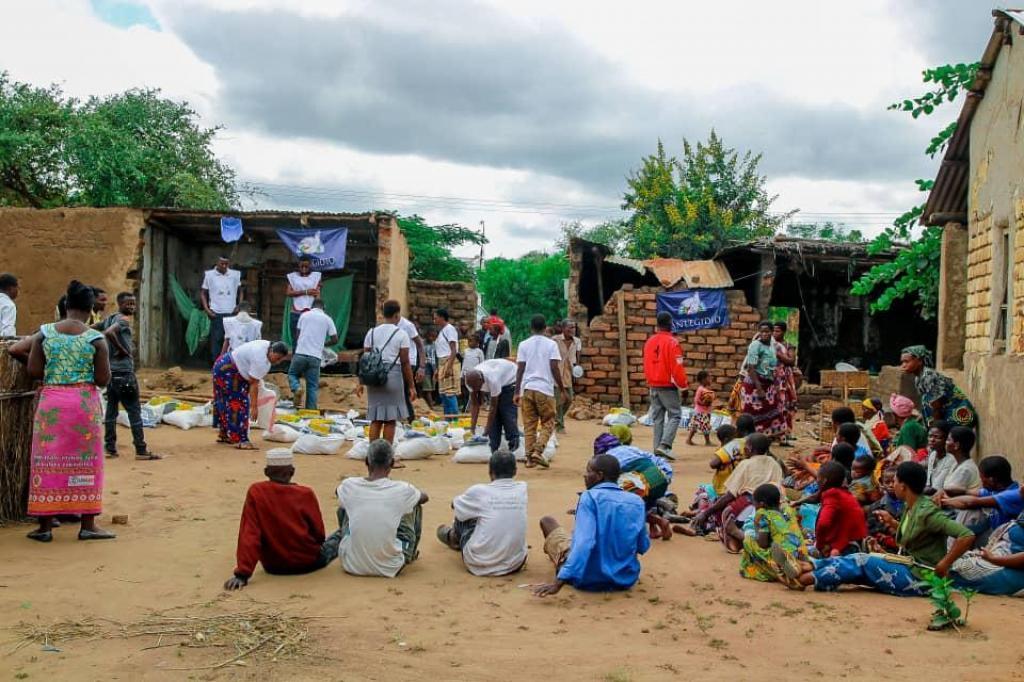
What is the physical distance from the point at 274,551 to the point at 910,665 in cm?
336

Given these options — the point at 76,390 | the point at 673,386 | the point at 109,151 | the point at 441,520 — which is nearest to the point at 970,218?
the point at 673,386

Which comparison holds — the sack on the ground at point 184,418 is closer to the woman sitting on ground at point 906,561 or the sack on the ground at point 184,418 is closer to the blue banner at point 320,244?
the blue banner at point 320,244

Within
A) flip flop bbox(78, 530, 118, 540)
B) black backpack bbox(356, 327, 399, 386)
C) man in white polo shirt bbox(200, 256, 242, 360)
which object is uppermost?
man in white polo shirt bbox(200, 256, 242, 360)

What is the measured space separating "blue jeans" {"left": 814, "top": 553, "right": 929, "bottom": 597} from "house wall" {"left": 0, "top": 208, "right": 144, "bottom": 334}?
12.6m

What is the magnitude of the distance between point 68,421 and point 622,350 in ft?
37.3

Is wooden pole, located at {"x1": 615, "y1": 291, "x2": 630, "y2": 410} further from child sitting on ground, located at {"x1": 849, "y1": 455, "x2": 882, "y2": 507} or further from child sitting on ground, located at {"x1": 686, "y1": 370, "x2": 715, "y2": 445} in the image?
child sitting on ground, located at {"x1": 849, "y1": 455, "x2": 882, "y2": 507}

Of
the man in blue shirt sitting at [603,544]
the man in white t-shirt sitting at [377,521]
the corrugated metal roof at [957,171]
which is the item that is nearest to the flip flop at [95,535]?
the man in white t-shirt sitting at [377,521]

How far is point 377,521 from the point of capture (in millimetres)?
5273

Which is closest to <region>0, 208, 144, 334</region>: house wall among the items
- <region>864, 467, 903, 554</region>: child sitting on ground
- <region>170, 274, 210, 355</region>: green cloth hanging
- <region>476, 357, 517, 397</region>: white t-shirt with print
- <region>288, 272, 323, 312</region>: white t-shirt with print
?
<region>170, 274, 210, 355</region>: green cloth hanging

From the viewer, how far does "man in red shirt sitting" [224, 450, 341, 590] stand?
5.02 m

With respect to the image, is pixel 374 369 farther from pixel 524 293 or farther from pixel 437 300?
pixel 524 293

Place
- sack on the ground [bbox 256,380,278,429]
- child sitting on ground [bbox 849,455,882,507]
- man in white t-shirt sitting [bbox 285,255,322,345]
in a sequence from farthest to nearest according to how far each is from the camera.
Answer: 1. man in white t-shirt sitting [bbox 285,255,322,345]
2. sack on the ground [bbox 256,380,278,429]
3. child sitting on ground [bbox 849,455,882,507]

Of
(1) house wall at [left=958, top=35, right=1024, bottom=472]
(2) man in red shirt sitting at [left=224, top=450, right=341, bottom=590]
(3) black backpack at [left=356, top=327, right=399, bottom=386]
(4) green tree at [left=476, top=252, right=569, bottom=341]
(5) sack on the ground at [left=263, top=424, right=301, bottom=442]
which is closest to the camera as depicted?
(2) man in red shirt sitting at [left=224, top=450, right=341, bottom=590]

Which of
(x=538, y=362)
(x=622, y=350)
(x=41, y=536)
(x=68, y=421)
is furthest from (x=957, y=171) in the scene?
(x=41, y=536)
